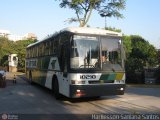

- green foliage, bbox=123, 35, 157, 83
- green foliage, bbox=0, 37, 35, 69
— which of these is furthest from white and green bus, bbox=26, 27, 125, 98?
green foliage, bbox=0, 37, 35, 69

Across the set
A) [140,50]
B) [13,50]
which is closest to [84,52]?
[140,50]

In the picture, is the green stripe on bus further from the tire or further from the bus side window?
the tire

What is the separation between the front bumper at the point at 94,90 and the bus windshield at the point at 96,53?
78cm

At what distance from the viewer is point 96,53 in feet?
48.0

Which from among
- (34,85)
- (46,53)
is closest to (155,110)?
(46,53)

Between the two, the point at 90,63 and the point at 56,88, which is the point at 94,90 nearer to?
the point at 90,63

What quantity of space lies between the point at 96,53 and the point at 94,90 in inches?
62.1

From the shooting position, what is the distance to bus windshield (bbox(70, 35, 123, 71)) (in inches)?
567

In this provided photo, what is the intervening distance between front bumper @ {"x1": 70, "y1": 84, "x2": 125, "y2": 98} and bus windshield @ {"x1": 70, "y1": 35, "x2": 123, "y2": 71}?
0.78 metres

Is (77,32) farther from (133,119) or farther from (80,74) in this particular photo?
(133,119)

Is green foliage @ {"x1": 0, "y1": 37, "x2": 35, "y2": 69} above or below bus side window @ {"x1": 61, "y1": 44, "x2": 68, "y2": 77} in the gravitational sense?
above

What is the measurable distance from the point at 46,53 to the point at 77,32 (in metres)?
5.31

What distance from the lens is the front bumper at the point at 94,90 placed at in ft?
46.6

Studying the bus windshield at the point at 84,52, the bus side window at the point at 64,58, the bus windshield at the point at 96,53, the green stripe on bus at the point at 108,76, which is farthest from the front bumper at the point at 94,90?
the bus side window at the point at 64,58
